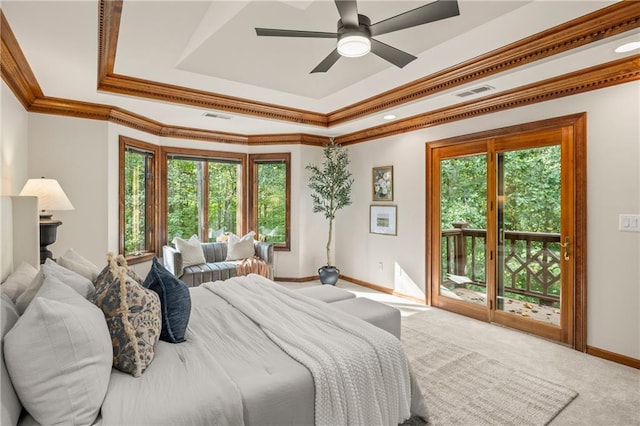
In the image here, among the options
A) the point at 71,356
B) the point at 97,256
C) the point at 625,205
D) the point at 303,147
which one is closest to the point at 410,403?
the point at 71,356

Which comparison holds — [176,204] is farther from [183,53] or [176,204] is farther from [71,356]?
[71,356]

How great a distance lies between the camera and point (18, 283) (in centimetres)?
173

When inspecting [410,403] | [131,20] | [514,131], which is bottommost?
[410,403]

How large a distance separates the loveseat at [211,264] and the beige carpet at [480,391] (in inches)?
110

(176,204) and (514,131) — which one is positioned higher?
(514,131)

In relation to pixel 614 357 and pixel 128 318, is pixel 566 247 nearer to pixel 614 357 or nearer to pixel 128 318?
pixel 614 357

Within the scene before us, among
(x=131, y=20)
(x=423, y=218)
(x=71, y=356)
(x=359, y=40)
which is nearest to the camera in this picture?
(x=71, y=356)

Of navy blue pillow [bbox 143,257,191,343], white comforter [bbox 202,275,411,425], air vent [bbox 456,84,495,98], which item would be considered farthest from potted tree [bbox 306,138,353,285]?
navy blue pillow [bbox 143,257,191,343]

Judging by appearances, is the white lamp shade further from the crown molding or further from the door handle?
the door handle

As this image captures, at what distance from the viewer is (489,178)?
4.02 m

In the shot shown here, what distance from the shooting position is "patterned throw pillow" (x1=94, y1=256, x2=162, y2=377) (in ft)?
5.06

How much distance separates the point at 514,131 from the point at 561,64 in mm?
886

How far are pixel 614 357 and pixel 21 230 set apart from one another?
4.67 m

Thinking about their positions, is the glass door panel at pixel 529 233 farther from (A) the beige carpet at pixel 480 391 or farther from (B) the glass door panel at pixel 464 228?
(A) the beige carpet at pixel 480 391
